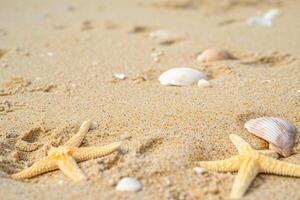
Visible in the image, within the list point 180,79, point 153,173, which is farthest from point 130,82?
point 153,173

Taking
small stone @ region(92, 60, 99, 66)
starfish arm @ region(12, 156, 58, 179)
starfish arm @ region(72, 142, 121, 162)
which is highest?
starfish arm @ region(72, 142, 121, 162)

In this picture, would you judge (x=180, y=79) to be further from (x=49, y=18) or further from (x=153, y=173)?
(x=49, y=18)

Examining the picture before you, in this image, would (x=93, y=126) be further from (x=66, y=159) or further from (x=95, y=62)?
(x=95, y=62)

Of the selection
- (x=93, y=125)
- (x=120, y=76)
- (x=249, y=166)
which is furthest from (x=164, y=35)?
(x=249, y=166)

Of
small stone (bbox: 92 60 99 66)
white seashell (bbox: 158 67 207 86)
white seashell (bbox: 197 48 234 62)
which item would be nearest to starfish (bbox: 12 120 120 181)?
white seashell (bbox: 158 67 207 86)

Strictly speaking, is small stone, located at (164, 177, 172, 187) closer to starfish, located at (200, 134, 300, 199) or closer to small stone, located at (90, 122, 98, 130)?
starfish, located at (200, 134, 300, 199)
